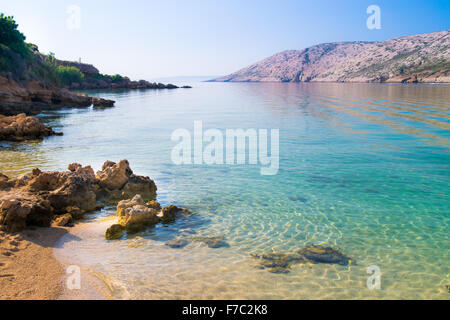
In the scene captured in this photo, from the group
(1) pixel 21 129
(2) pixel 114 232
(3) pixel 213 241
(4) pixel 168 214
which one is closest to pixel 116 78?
(1) pixel 21 129

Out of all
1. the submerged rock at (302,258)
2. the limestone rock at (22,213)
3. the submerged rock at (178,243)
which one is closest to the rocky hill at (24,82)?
the limestone rock at (22,213)

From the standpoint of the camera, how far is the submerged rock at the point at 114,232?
7.45 m

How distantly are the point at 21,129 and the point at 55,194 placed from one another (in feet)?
48.6

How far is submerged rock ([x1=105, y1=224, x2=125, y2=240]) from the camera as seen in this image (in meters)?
7.45

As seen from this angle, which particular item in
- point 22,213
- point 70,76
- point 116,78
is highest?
point 116,78

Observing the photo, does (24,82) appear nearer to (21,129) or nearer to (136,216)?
(21,129)

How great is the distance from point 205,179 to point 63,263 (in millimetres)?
6553

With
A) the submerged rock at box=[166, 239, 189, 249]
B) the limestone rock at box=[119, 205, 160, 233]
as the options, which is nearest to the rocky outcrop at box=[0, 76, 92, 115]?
the limestone rock at box=[119, 205, 160, 233]

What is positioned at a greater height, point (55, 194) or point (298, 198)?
point (55, 194)

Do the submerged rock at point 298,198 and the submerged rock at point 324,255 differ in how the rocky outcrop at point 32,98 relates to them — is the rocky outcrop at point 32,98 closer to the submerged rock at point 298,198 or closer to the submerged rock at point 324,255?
the submerged rock at point 298,198

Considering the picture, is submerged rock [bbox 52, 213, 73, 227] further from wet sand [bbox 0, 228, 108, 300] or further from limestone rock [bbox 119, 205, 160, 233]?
limestone rock [bbox 119, 205, 160, 233]

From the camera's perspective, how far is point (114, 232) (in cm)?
752
